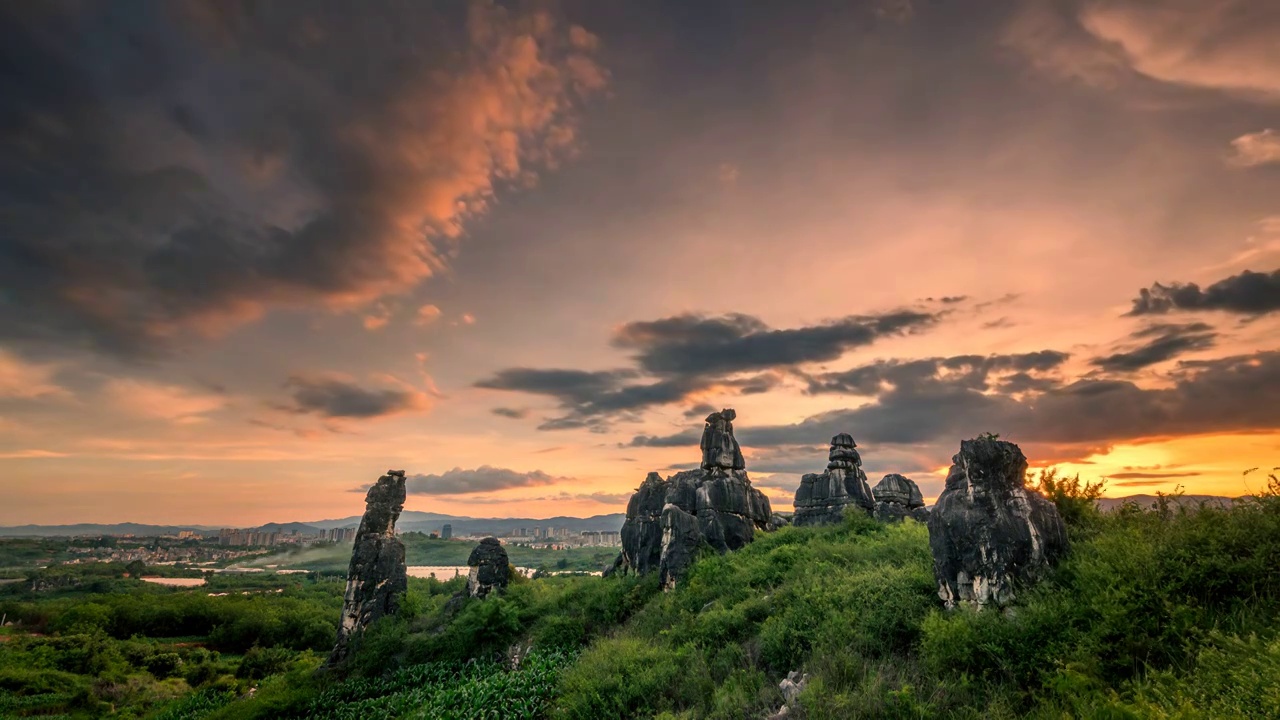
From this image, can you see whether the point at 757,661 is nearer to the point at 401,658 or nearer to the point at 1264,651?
the point at 1264,651

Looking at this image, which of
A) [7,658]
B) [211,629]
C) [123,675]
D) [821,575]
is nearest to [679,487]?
[821,575]

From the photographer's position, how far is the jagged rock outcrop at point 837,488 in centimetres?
4516

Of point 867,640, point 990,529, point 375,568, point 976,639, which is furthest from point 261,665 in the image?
point 990,529

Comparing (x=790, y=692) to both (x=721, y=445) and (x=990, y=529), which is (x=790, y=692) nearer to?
(x=990, y=529)

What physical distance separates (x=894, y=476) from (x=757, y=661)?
3589 centimetres

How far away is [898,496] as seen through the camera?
45250mm

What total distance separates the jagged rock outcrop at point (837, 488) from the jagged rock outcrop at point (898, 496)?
0.95m

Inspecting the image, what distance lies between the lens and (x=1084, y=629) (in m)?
11.2

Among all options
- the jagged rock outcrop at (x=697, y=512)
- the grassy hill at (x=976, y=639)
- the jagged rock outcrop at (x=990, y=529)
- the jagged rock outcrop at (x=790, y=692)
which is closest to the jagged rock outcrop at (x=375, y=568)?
the grassy hill at (x=976, y=639)

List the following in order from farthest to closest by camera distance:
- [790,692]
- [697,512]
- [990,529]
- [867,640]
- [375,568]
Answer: [375,568] → [697,512] → [990,529] → [867,640] → [790,692]

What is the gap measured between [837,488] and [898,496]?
5.18m

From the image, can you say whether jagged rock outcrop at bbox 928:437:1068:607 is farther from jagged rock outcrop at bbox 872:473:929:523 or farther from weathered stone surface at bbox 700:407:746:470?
jagged rock outcrop at bbox 872:473:929:523

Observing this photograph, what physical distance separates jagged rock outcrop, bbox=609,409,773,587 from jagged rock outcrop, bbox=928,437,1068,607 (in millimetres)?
17738

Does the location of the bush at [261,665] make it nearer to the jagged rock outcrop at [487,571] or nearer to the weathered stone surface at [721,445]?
the jagged rock outcrop at [487,571]
